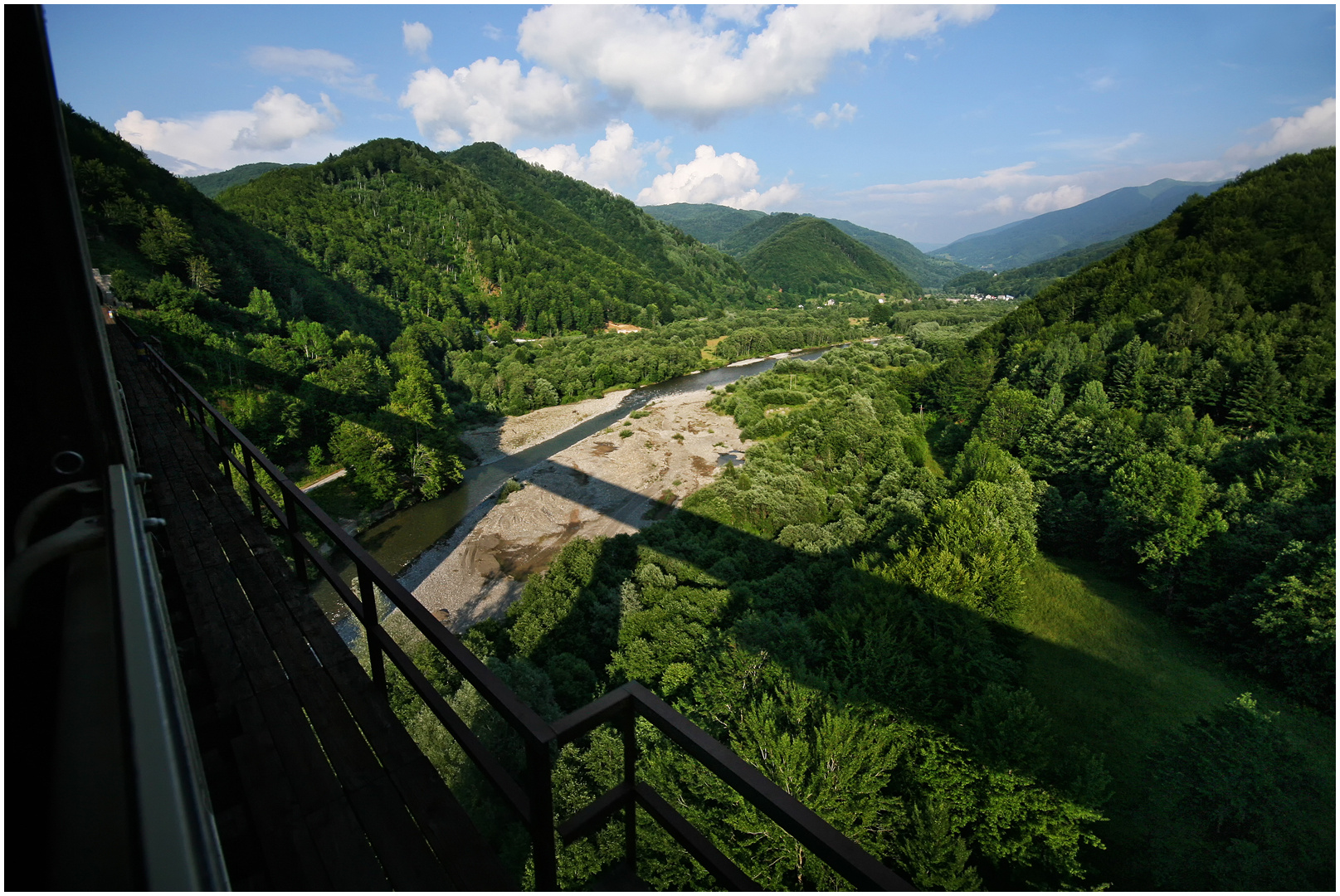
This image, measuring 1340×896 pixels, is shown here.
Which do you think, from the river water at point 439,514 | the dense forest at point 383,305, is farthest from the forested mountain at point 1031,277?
the river water at point 439,514

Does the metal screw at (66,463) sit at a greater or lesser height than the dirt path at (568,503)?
greater

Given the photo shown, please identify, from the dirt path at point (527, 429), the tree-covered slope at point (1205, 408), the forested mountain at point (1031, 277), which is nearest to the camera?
the tree-covered slope at point (1205, 408)

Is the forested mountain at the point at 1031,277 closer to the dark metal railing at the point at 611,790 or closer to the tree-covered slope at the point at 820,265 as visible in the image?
the tree-covered slope at the point at 820,265

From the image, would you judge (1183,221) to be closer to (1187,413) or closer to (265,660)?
(1187,413)

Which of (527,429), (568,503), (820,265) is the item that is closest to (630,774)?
(568,503)

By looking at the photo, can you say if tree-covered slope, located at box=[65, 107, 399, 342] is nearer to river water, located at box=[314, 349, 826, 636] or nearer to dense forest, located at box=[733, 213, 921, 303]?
river water, located at box=[314, 349, 826, 636]

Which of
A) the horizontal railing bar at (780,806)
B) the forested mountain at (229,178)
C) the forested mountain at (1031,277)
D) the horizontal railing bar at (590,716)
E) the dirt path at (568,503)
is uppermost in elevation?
the forested mountain at (229,178)
